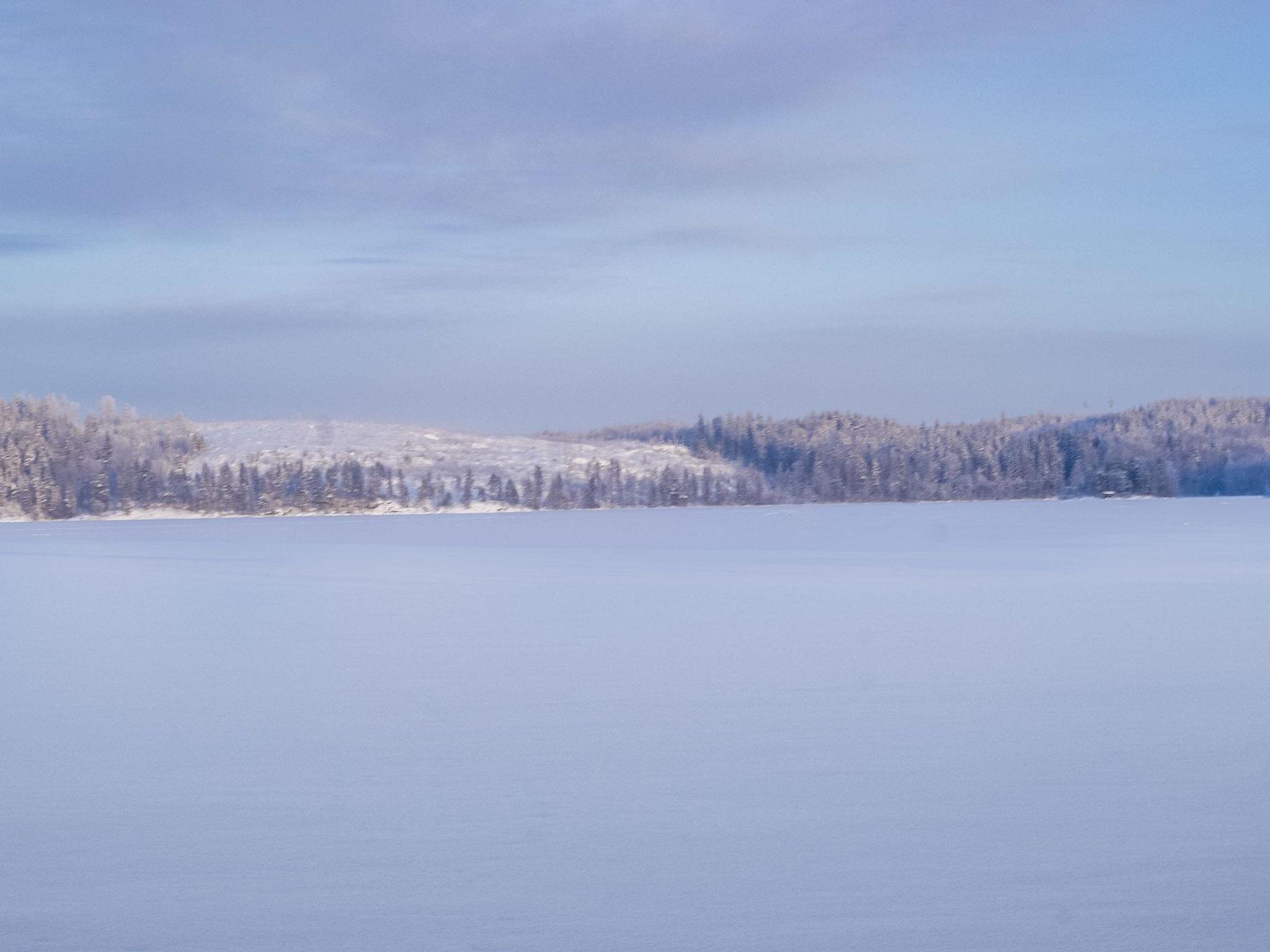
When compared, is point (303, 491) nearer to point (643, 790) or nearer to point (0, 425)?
point (0, 425)

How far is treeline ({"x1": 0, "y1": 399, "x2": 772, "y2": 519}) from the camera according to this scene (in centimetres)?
13025

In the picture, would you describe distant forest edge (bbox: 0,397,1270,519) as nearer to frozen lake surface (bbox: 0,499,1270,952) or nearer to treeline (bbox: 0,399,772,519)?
treeline (bbox: 0,399,772,519)

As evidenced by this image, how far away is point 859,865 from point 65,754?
5491 mm

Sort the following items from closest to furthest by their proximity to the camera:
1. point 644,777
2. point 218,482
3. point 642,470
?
point 644,777 → point 218,482 → point 642,470

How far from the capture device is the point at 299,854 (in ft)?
20.4

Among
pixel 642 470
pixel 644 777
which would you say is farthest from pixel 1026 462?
pixel 644 777

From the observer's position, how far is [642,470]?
175375 millimetres

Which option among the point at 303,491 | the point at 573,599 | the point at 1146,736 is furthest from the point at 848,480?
the point at 1146,736

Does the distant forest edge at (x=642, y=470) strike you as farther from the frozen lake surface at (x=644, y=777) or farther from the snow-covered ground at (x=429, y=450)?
the frozen lake surface at (x=644, y=777)

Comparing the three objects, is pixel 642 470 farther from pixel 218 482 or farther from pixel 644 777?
pixel 644 777

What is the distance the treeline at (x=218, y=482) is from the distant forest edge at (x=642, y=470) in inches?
9.4

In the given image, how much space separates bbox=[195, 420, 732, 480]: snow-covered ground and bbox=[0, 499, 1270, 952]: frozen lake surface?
502 feet

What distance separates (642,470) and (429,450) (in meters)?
31.3

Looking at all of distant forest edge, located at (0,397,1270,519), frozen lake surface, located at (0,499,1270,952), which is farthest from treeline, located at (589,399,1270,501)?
frozen lake surface, located at (0,499,1270,952)
